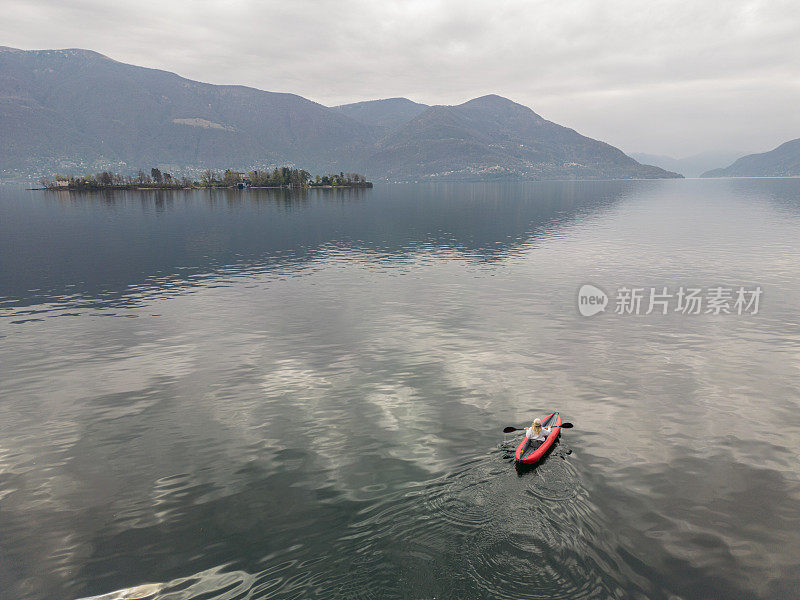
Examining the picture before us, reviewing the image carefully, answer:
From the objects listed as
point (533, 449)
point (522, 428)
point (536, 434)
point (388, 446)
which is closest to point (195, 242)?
point (388, 446)

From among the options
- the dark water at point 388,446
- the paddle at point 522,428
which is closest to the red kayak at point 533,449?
the dark water at point 388,446

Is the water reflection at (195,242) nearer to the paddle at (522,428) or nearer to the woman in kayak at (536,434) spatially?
the paddle at (522,428)

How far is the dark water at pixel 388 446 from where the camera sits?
16781 mm

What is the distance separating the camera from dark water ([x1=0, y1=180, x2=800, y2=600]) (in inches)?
661

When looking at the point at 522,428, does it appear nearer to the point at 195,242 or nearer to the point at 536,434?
the point at 536,434

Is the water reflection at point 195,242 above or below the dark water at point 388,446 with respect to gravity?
above

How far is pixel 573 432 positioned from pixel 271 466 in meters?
19.0

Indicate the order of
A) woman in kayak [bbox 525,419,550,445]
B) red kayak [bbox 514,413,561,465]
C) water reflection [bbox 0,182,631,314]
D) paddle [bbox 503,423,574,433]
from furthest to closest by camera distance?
1. water reflection [bbox 0,182,631,314]
2. paddle [bbox 503,423,574,433]
3. woman in kayak [bbox 525,419,550,445]
4. red kayak [bbox 514,413,561,465]

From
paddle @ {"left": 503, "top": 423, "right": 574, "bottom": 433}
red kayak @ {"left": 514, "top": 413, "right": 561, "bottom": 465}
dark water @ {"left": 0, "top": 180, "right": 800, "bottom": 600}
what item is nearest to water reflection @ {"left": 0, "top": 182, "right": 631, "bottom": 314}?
dark water @ {"left": 0, "top": 180, "right": 800, "bottom": 600}

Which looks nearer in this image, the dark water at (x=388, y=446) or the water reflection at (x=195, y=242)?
the dark water at (x=388, y=446)

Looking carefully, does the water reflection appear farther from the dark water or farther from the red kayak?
the red kayak

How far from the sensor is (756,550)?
17750 mm

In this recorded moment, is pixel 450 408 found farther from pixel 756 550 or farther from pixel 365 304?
pixel 365 304

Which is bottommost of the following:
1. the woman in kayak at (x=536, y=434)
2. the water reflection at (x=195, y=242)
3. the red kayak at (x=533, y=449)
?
the red kayak at (x=533, y=449)
